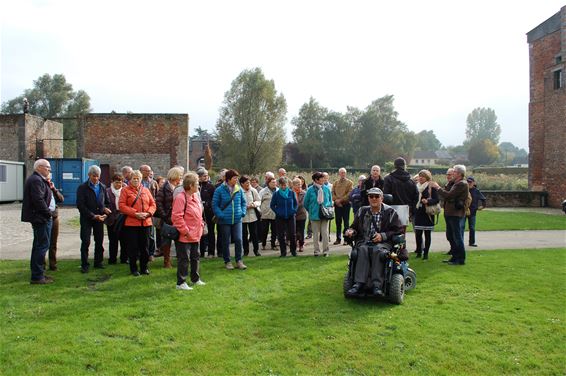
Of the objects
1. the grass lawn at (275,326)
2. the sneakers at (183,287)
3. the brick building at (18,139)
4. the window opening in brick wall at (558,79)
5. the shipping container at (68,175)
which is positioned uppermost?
the window opening in brick wall at (558,79)

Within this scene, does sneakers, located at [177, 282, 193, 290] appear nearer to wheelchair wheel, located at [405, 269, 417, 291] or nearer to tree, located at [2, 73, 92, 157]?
wheelchair wheel, located at [405, 269, 417, 291]

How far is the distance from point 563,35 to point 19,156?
3354cm

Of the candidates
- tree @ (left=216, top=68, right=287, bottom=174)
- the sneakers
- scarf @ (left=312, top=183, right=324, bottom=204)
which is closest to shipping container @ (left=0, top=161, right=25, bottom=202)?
scarf @ (left=312, top=183, right=324, bottom=204)

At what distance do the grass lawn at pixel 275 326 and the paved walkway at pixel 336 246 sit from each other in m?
2.54

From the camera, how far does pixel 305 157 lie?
76688 mm

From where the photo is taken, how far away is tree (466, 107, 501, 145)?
133m

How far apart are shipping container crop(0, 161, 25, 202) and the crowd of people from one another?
19.4 m

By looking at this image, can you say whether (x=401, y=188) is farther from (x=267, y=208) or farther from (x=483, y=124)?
(x=483, y=124)

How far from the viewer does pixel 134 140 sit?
2973cm

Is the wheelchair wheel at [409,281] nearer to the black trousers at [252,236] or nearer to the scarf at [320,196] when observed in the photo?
the scarf at [320,196]

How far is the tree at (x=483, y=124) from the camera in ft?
438

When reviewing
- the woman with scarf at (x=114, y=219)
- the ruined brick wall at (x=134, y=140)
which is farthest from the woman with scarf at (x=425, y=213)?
the ruined brick wall at (x=134, y=140)

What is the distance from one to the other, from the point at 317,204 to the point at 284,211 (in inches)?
29.7

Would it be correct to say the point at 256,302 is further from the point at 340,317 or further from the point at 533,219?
the point at 533,219
